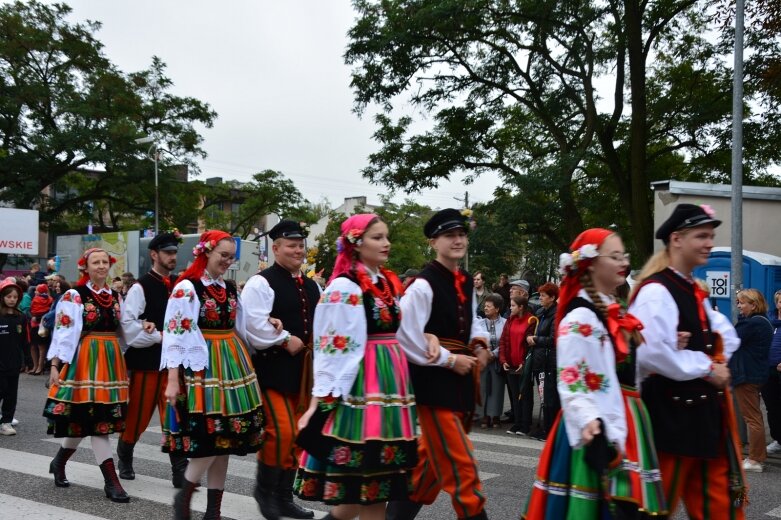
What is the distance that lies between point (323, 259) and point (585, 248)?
49.3 m


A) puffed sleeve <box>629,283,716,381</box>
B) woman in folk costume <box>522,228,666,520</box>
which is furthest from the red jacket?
woman in folk costume <box>522,228,666,520</box>

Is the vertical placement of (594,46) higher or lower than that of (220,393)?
higher

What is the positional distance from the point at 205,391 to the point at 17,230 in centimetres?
2055

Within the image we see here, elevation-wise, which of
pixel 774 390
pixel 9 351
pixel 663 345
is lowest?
pixel 774 390

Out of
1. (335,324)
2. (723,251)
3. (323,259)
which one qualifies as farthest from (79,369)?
(323,259)

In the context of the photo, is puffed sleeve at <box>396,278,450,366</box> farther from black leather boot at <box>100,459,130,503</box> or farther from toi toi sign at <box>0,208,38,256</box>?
toi toi sign at <box>0,208,38,256</box>

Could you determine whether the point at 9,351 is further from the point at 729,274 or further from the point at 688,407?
the point at 729,274

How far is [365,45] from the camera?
18.9 meters

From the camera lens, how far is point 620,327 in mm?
3686

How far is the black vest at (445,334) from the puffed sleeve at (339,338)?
446 millimetres

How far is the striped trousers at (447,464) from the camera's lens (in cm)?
428

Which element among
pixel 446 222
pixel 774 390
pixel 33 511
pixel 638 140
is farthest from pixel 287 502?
pixel 638 140

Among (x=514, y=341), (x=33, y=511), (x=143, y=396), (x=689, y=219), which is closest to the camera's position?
(x=689, y=219)

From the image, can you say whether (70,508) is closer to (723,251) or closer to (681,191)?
(723,251)
